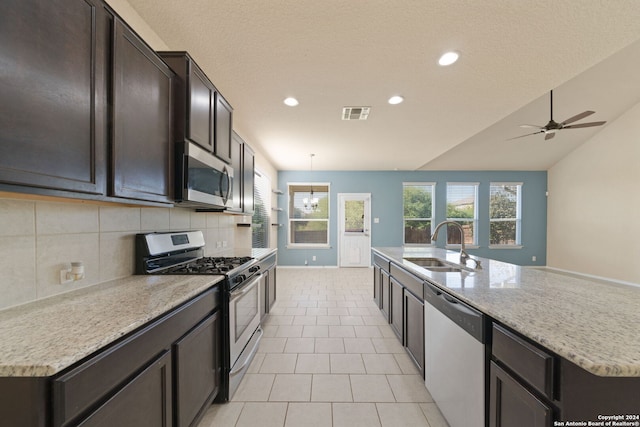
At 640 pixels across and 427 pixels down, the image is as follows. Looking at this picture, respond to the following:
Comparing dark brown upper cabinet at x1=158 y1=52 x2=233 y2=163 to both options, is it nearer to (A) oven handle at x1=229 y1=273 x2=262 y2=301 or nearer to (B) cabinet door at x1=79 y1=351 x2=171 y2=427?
(A) oven handle at x1=229 y1=273 x2=262 y2=301

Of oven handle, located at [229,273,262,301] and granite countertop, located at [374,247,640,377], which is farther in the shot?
oven handle, located at [229,273,262,301]

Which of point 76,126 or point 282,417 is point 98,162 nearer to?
point 76,126

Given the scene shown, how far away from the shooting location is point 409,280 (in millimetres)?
2102

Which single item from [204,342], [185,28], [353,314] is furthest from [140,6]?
[353,314]

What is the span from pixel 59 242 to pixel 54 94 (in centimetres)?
74

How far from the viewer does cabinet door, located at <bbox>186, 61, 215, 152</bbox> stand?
1631 millimetres

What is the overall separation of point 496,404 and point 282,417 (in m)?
1.26

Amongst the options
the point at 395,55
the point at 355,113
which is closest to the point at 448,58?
the point at 395,55

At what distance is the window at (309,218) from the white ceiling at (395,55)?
113 inches

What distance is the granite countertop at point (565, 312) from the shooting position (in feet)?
2.29

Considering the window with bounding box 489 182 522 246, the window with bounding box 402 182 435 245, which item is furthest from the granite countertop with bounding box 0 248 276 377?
the window with bounding box 489 182 522 246

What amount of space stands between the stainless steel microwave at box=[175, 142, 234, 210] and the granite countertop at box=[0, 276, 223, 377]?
58 centimetres

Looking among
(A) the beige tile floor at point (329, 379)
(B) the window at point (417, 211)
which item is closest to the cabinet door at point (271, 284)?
(A) the beige tile floor at point (329, 379)

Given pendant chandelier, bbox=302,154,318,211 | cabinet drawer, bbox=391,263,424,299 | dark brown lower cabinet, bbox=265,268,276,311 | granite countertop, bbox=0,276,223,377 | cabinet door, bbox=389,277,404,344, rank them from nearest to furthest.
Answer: granite countertop, bbox=0,276,223,377
cabinet drawer, bbox=391,263,424,299
cabinet door, bbox=389,277,404,344
dark brown lower cabinet, bbox=265,268,276,311
pendant chandelier, bbox=302,154,318,211
